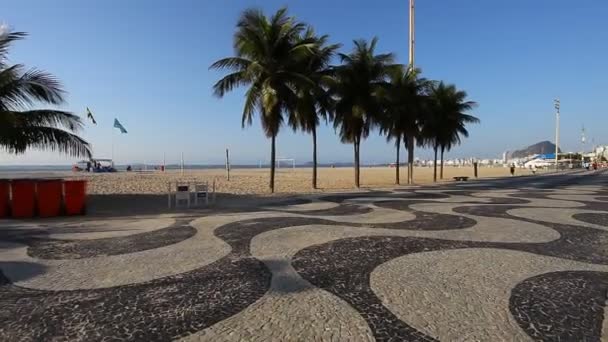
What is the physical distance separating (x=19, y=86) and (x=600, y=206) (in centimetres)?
1837

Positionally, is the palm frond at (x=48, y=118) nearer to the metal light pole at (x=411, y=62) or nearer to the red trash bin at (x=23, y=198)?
the red trash bin at (x=23, y=198)

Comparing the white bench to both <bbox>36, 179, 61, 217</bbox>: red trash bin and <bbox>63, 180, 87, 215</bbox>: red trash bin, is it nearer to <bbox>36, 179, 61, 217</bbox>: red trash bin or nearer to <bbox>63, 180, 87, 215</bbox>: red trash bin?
<bbox>63, 180, 87, 215</bbox>: red trash bin

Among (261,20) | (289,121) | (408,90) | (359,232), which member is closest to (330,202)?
(359,232)

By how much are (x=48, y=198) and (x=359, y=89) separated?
1638cm

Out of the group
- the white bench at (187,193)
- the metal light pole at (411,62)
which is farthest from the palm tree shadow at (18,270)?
the metal light pole at (411,62)

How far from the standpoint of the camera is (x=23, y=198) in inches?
419

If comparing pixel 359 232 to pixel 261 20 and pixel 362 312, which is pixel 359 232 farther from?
pixel 261 20

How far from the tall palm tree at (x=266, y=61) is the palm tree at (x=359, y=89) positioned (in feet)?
13.0

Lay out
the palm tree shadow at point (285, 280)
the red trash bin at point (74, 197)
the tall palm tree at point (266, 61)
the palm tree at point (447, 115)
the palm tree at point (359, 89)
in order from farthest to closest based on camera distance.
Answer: the palm tree at point (447, 115) < the palm tree at point (359, 89) < the tall palm tree at point (266, 61) < the red trash bin at point (74, 197) < the palm tree shadow at point (285, 280)

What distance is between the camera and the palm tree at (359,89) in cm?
2231

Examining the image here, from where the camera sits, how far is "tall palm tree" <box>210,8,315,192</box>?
18.3 metres

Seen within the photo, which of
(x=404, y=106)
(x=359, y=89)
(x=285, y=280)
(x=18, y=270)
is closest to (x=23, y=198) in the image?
(x=18, y=270)

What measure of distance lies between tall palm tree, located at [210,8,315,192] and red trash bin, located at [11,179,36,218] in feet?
31.1

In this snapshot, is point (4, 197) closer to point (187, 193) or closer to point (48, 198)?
point (48, 198)
